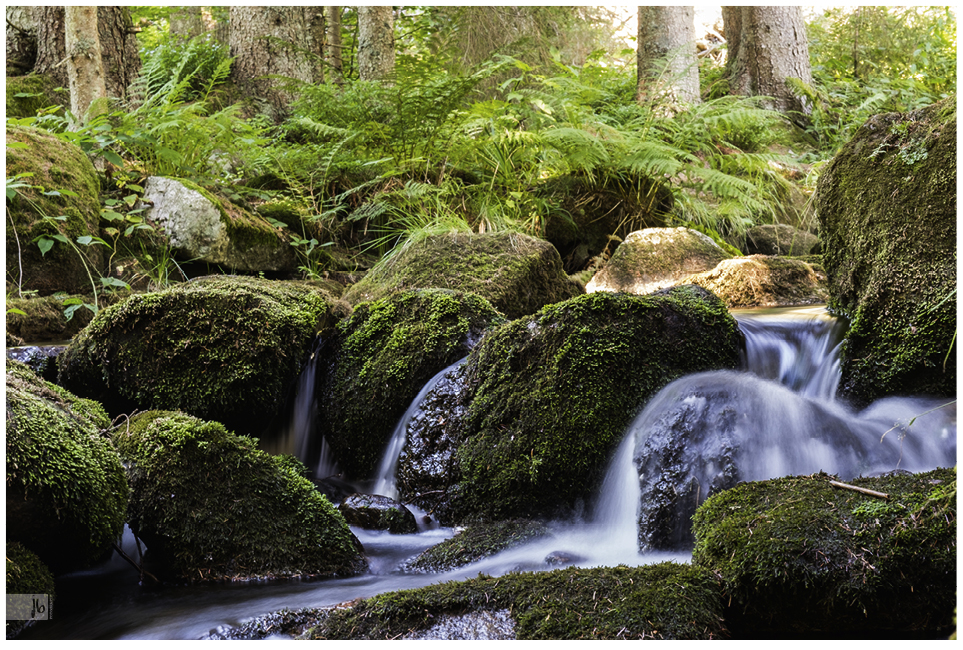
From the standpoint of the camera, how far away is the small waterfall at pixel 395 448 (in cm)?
376

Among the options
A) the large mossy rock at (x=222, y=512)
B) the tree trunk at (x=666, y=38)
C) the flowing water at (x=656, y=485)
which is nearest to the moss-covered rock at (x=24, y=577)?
the flowing water at (x=656, y=485)

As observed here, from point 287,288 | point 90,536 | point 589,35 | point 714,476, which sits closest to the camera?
point 90,536

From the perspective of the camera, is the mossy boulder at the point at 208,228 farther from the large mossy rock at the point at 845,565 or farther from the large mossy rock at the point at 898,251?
the large mossy rock at the point at 845,565

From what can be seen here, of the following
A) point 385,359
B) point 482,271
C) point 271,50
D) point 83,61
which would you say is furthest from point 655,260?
point 271,50

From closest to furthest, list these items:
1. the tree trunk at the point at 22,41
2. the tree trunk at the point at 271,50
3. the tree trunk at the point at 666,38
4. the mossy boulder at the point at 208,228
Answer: the mossy boulder at the point at 208,228 < the tree trunk at the point at 22,41 < the tree trunk at the point at 666,38 < the tree trunk at the point at 271,50

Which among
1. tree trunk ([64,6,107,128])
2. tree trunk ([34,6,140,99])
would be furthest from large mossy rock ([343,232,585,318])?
tree trunk ([34,6,140,99])

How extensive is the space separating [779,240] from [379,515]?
226 inches

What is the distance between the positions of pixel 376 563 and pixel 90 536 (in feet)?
3.64

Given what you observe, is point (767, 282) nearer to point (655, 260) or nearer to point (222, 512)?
point (655, 260)

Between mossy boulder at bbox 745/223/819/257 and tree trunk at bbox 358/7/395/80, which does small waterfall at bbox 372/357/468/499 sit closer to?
mossy boulder at bbox 745/223/819/257

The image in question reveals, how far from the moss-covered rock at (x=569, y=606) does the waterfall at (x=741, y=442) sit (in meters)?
0.76

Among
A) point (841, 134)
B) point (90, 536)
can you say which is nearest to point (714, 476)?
point (90, 536)

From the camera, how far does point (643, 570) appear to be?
2.13 metres

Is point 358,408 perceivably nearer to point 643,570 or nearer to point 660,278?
point 643,570
